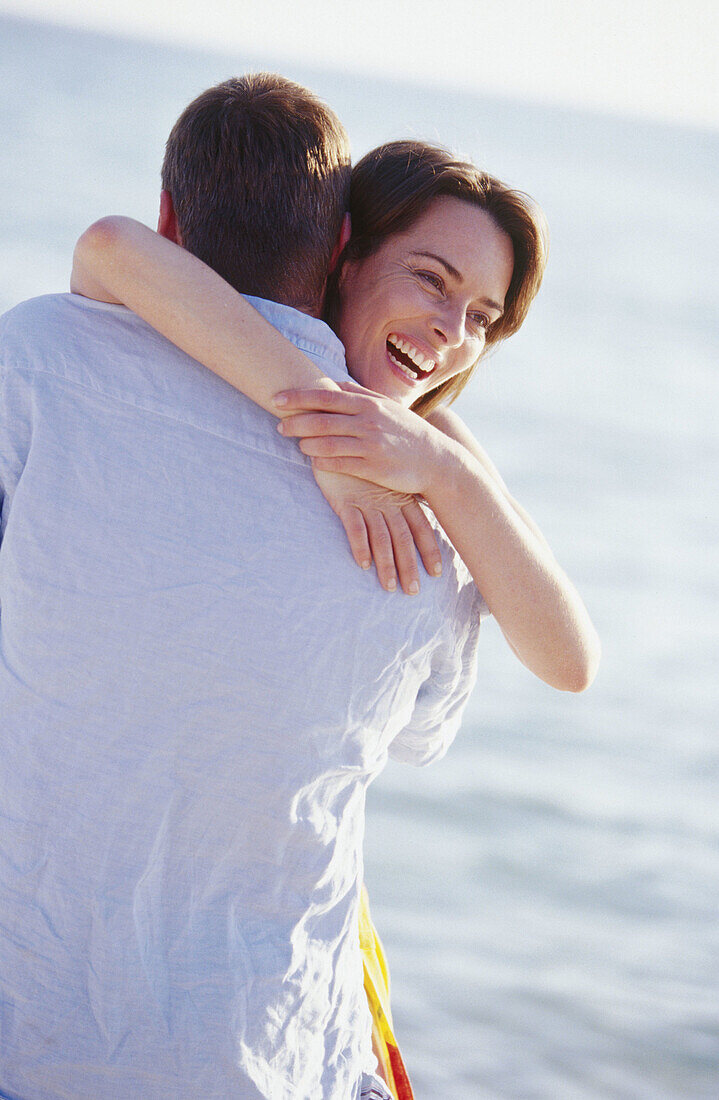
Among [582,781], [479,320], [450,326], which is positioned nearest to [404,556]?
[450,326]

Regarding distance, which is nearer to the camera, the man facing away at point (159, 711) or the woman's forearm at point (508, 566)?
the man facing away at point (159, 711)

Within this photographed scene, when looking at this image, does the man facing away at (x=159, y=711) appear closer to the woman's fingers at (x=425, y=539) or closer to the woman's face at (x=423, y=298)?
the woman's fingers at (x=425, y=539)

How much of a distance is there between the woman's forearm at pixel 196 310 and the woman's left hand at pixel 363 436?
26 mm

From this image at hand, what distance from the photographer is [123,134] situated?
2175cm

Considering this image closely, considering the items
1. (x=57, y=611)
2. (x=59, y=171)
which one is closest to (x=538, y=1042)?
(x=57, y=611)

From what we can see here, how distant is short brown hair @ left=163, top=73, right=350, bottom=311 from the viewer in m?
1.47

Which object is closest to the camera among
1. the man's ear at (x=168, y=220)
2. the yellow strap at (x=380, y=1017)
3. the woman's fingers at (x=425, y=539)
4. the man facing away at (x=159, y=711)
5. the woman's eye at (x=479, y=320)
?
the man facing away at (x=159, y=711)

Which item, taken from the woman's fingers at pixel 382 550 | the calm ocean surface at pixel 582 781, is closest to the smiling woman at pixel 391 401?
the woman's fingers at pixel 382 550

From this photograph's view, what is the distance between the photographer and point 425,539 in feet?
4.84

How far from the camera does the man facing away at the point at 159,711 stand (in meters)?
1.31

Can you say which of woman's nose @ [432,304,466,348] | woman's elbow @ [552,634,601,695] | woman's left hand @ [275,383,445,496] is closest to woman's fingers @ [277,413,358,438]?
woman's left hand @ [275,383,445,496]

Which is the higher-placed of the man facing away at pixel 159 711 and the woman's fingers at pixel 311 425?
the woman's fingers at pixel 311 425

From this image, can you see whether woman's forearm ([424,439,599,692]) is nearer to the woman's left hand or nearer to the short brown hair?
the woman's left hand

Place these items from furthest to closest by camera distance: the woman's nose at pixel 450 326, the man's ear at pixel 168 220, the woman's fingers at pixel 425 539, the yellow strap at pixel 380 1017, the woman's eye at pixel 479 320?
the woman's eye at pixel 479 320, the woman's nose at pixel 450 326, the yellow strap at pixel 380 1017, the man's ear at pixel 168 220, the woman's fingers at pixel 425 539
